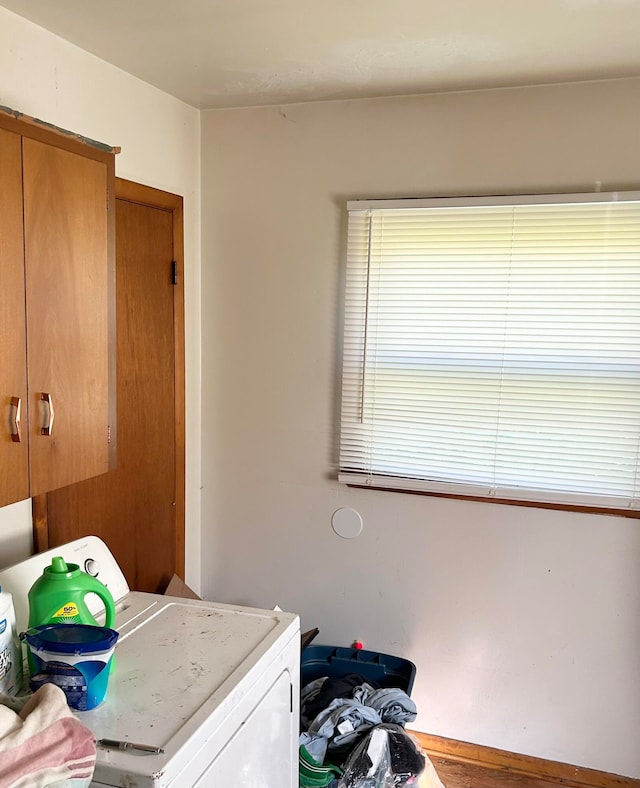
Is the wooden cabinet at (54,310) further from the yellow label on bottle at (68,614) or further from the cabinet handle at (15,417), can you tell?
the yellow label on bottle at (68,614)

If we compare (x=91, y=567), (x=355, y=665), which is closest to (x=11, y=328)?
(x=91, y=567)

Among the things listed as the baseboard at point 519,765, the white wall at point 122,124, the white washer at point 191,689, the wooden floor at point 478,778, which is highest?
the white wall at point 122,124

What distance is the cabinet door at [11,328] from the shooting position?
4.57 feet

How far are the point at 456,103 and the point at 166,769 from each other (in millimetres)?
2133

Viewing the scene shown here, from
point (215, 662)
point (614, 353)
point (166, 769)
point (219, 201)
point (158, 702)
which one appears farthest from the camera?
point (219, 201)

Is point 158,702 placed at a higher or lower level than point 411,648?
higher

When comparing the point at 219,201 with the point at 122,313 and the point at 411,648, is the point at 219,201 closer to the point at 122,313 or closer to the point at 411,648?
the point at 122,313

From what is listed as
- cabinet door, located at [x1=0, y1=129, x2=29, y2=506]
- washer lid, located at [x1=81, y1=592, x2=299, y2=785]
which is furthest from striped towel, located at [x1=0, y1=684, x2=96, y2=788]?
cabinet door, located at [x1=0, y1=129, x2=29, y2=506]

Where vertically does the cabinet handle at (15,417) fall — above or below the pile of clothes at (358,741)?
above

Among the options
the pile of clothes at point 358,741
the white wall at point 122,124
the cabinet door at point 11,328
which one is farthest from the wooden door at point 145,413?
the pile of clothes at point 358,741

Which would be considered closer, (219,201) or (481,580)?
(481,580)

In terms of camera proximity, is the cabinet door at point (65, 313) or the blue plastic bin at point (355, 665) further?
the blue plastic bin at point (355, 665)

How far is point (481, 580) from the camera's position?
245 centimetres

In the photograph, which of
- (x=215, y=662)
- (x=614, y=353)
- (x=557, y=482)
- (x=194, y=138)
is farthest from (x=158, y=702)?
(x=194, y=138)
